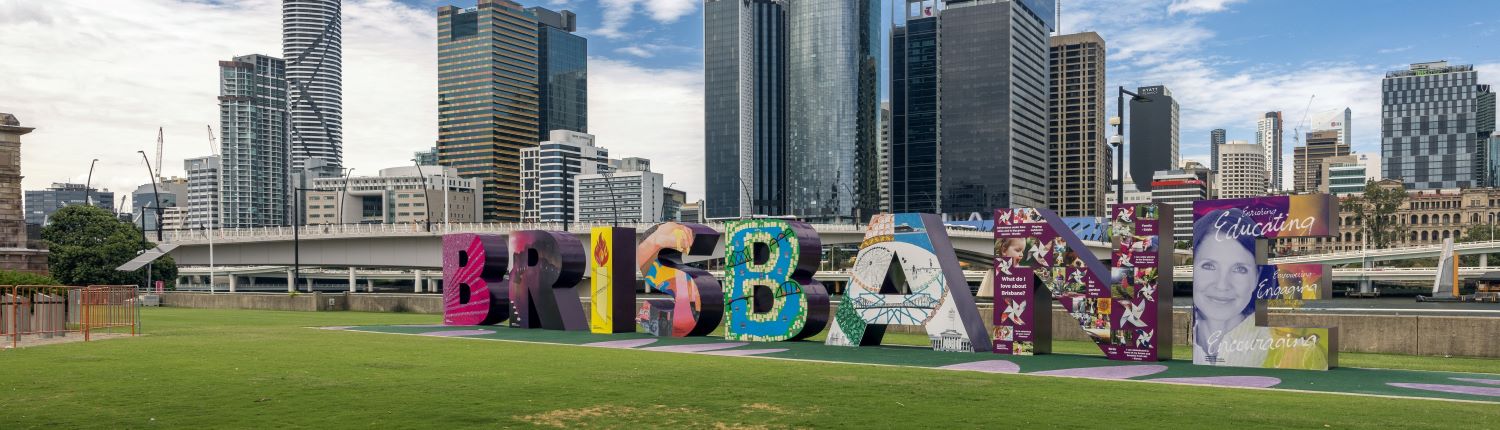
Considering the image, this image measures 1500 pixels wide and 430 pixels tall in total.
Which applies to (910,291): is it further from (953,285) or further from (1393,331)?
(1393,331)

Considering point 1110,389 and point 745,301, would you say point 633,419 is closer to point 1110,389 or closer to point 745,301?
point 1110,389

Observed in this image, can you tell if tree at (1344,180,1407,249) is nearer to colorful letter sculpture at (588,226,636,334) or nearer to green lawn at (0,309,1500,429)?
colorful letter sculpture at (588,226,636,334)

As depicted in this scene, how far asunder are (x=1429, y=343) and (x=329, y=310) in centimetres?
4378

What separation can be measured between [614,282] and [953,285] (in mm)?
10952

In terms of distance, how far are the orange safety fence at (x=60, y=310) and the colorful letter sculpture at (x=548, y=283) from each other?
10.3 meters

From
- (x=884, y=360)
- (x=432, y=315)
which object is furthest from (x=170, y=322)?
(x=884, y=360)

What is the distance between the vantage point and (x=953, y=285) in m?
25.3

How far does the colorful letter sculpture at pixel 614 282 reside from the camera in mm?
32375

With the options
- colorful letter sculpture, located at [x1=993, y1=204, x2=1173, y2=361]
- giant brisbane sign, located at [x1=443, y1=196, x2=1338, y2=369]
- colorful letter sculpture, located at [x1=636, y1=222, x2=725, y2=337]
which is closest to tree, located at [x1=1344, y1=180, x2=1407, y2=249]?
colorful letter sculpture, located at [x1=636, y1=222, x2=725, y2=337]

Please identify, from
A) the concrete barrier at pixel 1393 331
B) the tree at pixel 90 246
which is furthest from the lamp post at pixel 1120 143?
the tree at pixel 90 246

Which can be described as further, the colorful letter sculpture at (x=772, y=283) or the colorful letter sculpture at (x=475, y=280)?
the colorful letter sculpture at (x=475, y=280)

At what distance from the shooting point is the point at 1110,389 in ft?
57.1

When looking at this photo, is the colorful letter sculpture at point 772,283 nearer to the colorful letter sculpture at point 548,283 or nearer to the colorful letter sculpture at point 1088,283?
the colorful letter sculpture at point 1088,283

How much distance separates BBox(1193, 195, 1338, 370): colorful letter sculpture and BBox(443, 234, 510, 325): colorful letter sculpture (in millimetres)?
21013
